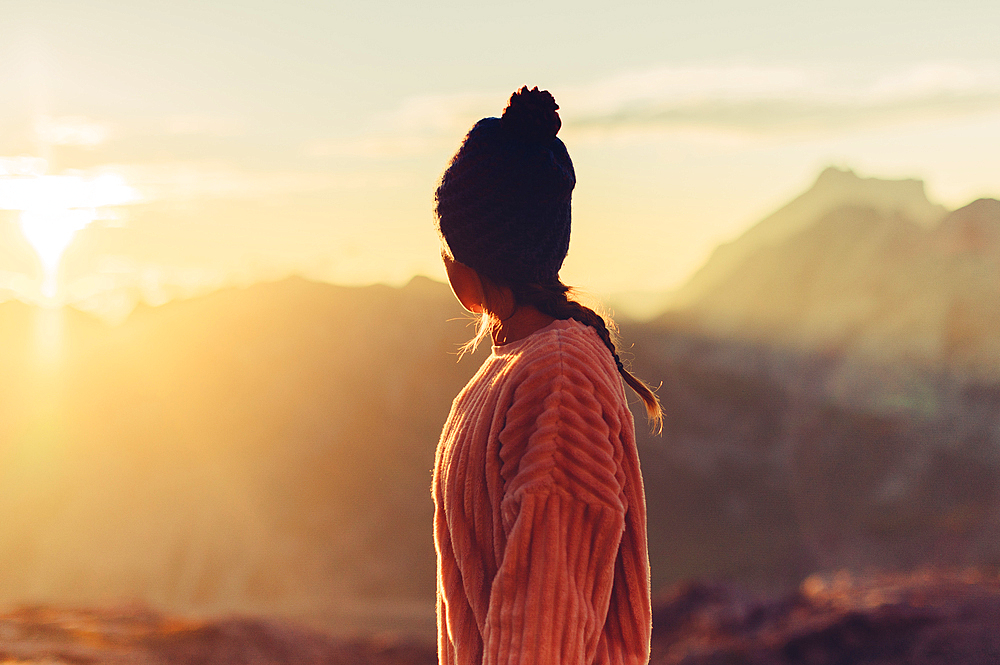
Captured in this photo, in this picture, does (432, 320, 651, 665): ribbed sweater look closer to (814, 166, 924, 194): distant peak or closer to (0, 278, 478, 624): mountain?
(0, 278, 478, 624): mountain

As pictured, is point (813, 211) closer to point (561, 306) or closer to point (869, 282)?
point (869, 282)

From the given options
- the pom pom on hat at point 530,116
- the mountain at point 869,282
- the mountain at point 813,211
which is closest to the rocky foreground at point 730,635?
the pom pom on hat at point 530,116

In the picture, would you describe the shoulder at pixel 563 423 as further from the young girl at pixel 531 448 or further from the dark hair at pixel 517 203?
the dark hair at pixel 517 203

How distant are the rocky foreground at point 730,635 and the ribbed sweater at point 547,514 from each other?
30.4 ft

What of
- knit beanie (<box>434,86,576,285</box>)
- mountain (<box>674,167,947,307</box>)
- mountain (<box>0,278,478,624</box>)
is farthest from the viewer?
mountain (<box>674,167,947,307</box>)

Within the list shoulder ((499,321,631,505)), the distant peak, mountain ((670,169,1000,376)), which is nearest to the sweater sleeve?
shoulder ((499,321,631,505))

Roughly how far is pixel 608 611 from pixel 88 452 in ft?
120

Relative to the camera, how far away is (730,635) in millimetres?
14023

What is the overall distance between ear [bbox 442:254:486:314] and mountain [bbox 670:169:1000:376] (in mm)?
37338

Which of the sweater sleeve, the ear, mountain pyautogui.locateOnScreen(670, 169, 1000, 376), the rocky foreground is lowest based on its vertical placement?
the sweater sleeve

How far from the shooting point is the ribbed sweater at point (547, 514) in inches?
43.6

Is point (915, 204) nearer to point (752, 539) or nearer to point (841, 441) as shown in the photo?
point (841, 441)

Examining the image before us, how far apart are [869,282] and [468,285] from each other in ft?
135

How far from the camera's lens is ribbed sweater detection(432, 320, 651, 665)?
1107 mm
